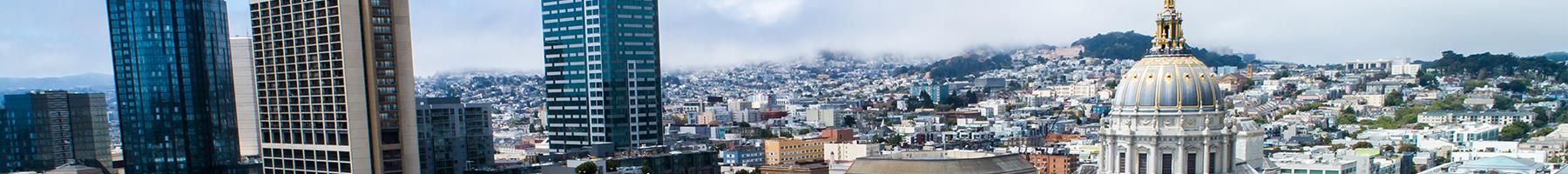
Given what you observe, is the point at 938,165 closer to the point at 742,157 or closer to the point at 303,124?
the point at 303,124

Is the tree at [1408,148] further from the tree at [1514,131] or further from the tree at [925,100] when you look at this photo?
the tree at [925,100]

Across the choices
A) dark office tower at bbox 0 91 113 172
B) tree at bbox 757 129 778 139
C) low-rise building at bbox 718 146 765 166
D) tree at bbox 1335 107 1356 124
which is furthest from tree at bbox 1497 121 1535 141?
dark office tower at bbox 0 91 113 172

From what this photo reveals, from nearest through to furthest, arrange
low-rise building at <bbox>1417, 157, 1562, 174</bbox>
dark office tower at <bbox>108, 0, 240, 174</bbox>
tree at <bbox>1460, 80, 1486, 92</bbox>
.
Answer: dark office tower at <bbox>108, 0, 240, 174</bbox>, low-rise building at <bbox>1417, 157, 1562, 174</bbox>, tree at <bbox>1460, 80, 1486, 92</bbox>

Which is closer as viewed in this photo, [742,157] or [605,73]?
[742,157]

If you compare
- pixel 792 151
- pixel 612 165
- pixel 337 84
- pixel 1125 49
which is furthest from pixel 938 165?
pixel 1125 49

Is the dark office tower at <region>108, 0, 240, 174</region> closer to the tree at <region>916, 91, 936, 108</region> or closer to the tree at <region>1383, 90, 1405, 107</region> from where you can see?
the tree at <region>1383, 90, 1405, 107</region>

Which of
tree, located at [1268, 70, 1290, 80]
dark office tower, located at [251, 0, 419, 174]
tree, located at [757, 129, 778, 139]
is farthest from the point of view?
tree, located at [1268, 70, 1290, 80]

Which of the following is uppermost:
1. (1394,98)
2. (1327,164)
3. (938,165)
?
(938,165)
